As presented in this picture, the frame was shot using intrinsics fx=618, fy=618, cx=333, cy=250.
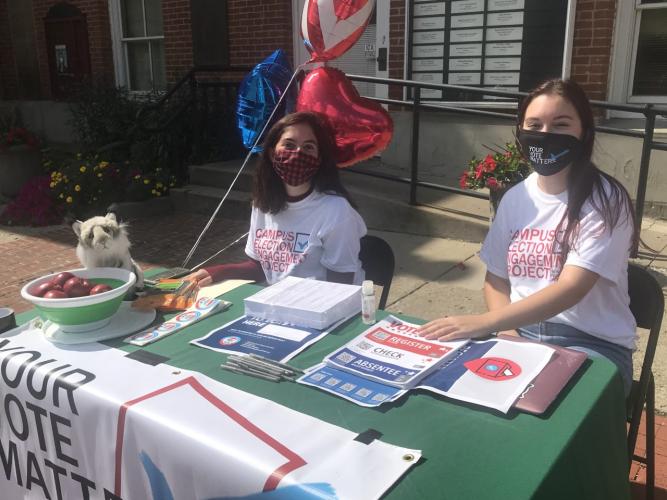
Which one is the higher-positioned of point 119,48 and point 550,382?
point 119,48

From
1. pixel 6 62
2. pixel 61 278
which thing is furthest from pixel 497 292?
pixel 6 62

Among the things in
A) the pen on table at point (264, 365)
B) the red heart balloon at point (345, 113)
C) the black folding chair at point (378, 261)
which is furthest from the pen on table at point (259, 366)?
the red heart balloon at point (345, 113)

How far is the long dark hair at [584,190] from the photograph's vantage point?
2.01m

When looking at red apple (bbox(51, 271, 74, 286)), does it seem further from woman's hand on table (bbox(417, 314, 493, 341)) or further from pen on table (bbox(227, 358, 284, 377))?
woman's hand on table (bbox(417, 314, 493, 341))

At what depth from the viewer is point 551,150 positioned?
209 centimetres

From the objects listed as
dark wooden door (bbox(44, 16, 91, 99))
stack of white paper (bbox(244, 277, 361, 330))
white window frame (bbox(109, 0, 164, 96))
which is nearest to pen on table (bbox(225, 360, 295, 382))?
stack of white paper (bbox(244, 277, 361, 330))

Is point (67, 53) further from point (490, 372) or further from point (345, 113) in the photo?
point (490, 372)

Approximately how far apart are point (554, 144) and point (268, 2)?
21.3 ft

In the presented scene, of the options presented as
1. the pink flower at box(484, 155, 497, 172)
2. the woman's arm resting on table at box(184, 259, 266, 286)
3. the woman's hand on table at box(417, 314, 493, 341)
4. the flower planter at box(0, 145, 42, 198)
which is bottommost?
the flower planter at box(0, 145, 42, 198)

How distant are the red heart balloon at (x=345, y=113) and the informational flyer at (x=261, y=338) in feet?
4.20

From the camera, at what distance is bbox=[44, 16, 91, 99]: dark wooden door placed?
10438mm

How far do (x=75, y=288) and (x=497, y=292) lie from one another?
1.45 metres

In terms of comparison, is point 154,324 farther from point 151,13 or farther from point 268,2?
point 151,13

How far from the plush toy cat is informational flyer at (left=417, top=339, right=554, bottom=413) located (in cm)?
120
